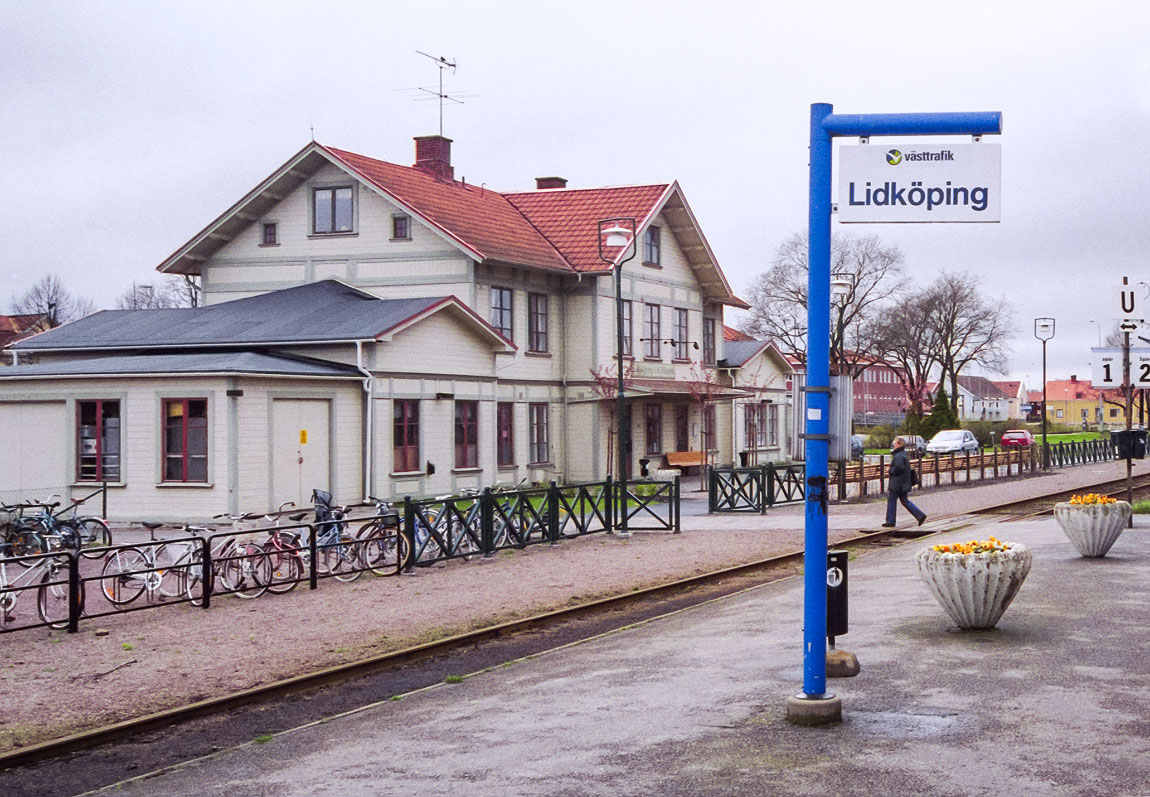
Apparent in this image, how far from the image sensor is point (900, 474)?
965 inches

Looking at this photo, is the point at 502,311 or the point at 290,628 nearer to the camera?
the point at 290,628

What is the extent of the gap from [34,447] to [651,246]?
19.7m

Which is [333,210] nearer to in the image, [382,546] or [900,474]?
[900,474]

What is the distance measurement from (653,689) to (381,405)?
20.0 meters

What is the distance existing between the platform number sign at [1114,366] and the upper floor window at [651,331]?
67.1 ft

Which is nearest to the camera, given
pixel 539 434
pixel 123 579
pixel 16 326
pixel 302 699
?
pixel 302 699

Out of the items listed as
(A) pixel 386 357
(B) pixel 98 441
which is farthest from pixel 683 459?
(B) pixel 98 441

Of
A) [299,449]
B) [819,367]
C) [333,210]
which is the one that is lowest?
[299,449]

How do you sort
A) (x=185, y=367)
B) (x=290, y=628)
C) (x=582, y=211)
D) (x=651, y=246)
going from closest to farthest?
(x=290, y=628)
(x=185, y=367)
(x=582, y=211)
(x=651, y=246)

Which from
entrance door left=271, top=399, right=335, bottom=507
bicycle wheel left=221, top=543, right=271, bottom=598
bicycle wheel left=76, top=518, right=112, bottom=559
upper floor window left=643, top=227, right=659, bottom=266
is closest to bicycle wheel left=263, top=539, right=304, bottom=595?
bicycle wheel left=221, top=543, right=271, bottom=598

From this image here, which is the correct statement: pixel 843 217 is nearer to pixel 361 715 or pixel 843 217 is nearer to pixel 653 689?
pixel 653 689

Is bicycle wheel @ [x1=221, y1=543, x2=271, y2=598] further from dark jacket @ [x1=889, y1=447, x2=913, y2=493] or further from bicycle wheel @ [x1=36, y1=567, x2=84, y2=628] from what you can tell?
dark jacket @ [x1=889, y1=447, x2=913, y2=493]

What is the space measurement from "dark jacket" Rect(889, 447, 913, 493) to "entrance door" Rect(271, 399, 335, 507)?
38.0 feet

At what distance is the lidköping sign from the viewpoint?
7.77 m
